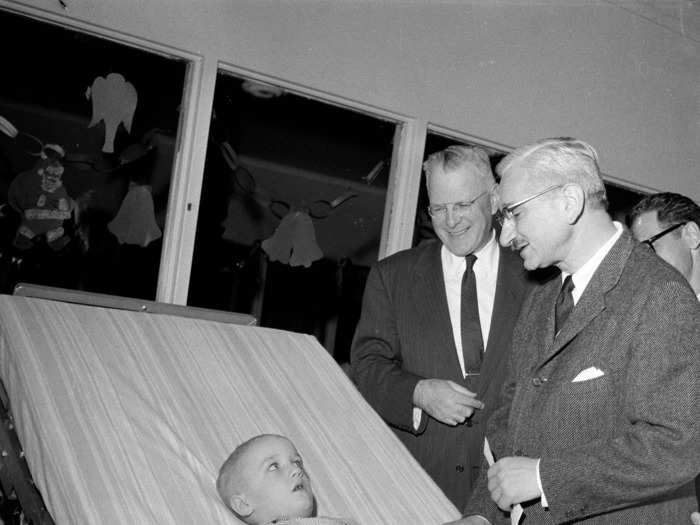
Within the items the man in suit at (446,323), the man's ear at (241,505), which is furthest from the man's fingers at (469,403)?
the man's ear at (241,505)

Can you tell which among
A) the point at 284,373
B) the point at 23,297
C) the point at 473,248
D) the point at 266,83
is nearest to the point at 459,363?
the point at 473,248

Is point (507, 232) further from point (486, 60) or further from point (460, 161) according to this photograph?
point (486, 60)

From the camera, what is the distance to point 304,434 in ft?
7.76

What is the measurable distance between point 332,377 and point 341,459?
0.39 meters

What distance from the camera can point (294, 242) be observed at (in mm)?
4336

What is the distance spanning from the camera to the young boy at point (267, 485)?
1964mm

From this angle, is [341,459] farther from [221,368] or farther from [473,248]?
[473,248]

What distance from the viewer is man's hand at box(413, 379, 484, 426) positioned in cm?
248

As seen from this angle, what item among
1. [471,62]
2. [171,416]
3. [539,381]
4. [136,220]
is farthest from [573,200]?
[471,62]

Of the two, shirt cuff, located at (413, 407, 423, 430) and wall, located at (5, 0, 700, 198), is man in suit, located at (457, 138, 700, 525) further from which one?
wall, located at (5, 0, 700, 198)

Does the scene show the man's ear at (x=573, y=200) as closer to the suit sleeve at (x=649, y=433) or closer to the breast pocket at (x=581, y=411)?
the suit sleeve at (x=649, y=433)

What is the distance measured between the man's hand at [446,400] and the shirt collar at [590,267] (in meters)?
0.60

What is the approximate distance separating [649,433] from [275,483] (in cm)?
85

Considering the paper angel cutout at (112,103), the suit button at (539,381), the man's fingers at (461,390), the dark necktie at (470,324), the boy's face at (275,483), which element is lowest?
the boy's face at (275,483)
